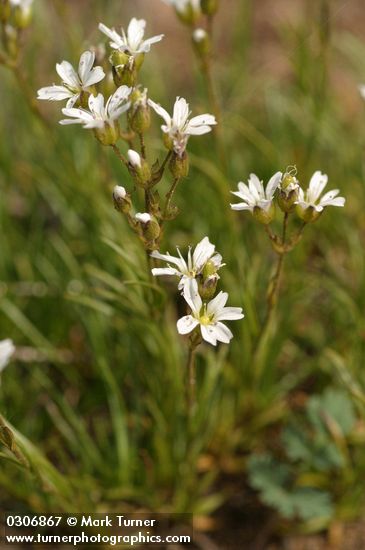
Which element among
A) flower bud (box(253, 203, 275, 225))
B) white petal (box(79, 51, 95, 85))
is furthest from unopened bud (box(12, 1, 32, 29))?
flower bud (box(253, 203, 275, 225))

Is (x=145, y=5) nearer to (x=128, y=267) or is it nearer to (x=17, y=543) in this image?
(x=128, y=267)

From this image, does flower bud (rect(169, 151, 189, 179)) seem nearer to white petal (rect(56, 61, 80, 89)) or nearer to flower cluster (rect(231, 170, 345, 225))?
flower cluster (rect(231, 170, 345, 225))

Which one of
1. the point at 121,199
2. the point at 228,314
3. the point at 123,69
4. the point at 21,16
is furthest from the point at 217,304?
the point at 21,16

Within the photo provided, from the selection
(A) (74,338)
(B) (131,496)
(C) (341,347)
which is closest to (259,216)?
(C) (341,347)

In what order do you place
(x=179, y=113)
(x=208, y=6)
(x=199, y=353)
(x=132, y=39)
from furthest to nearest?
(x=199, y=353), (x=208, y=6), (x=132, y=39), (x=179, y=113)

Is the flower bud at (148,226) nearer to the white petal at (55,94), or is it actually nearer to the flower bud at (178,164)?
the flower bud at (178,164)

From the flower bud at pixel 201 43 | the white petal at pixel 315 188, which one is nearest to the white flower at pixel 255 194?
the white petal at pixel 315 188

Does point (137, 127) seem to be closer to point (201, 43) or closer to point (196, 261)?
point (196, 261)
